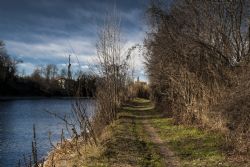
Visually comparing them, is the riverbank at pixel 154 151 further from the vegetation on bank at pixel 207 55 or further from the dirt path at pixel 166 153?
the vegetation on bank at pixel 207 55

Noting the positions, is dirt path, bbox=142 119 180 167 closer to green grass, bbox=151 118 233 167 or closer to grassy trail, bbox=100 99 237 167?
grassy trail, bbox=100 99 237 167

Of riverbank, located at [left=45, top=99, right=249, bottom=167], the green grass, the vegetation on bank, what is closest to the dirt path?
riverbank, located at [left=45, top=99, right=249, bottom=167]

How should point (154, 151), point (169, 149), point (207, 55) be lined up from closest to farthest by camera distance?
point (154, 151), point (169, 149), point (207, 55)

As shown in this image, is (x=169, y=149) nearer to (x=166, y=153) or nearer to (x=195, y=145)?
(x=166, y=153)

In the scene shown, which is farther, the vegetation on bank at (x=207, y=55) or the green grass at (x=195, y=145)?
the vegetation on bank at (x=207, y=55)

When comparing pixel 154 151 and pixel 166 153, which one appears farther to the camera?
pixel 154 151

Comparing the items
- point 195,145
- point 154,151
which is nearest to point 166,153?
point 154,151

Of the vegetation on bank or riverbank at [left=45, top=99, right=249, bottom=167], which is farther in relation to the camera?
the vegetation on bank

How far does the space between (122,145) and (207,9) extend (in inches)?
319

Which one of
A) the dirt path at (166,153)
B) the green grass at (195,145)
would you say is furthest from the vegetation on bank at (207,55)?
the dirt path at (166,153)

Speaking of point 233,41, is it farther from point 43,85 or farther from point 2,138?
→ point 43,85

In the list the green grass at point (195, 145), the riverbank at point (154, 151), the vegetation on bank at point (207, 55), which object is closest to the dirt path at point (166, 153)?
the riverbank at point (154, 151)

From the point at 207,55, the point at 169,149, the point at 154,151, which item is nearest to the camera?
the point at 154,151

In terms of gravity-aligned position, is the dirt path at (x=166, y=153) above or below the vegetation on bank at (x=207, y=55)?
Answer: below
